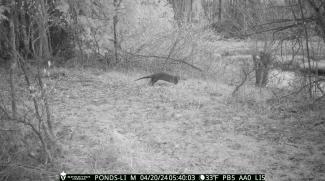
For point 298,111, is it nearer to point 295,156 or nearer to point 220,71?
point 295,156

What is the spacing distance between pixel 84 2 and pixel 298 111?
8102 millimetres

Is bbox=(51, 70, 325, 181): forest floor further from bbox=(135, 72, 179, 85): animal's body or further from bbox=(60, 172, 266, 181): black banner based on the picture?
bbox=(135, 72, 179, 85): animal's body

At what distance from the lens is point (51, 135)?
6.86 metres

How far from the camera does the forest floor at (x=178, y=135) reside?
634cm

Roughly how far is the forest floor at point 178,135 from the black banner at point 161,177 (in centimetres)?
21

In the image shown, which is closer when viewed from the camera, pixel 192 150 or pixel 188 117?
pixel 192 150

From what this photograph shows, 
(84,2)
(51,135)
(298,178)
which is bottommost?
(298,178)

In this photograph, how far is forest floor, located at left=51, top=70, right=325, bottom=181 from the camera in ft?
20.8

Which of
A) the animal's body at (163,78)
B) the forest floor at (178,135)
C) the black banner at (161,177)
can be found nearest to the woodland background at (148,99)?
the forest floor at (178,135)

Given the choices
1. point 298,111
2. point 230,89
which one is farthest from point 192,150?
point 230,89

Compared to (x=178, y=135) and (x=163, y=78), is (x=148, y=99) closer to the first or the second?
(x=163, y=78)

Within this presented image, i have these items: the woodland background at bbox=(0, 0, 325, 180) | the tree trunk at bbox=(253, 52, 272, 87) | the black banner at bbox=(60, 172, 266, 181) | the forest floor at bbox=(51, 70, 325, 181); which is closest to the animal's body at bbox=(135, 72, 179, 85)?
the woodland background at bbox=(0, 0, 325, 180)

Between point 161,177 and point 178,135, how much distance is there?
1.96 m

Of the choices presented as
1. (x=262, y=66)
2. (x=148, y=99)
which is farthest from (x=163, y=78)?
(x=262, y=66)
